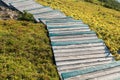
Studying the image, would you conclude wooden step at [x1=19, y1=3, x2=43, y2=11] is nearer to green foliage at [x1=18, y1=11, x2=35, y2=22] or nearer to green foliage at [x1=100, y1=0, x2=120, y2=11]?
green foliage at [x1=18, y1=11, x2=35, y2=22]

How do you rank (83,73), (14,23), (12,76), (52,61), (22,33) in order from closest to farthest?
(12,76) → (83,73) → (52,61) → (22,33) → (14,23)

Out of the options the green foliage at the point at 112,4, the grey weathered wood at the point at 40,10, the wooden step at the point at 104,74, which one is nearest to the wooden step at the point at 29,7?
the grey weathered wood at the point at 40,10

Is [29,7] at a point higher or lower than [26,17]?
lower

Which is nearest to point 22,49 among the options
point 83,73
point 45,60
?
point 45,60

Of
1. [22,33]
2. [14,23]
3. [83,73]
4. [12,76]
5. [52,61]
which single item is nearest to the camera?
[12,76]

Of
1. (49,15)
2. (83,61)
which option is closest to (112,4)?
(49,15)

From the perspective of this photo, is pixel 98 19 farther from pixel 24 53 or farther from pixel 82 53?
pixel 24 53

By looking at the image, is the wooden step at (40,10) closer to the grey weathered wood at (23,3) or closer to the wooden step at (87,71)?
the grey weathered wood at (23,3)

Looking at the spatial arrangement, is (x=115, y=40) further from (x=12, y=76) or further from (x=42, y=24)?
(x=12, y=76)
